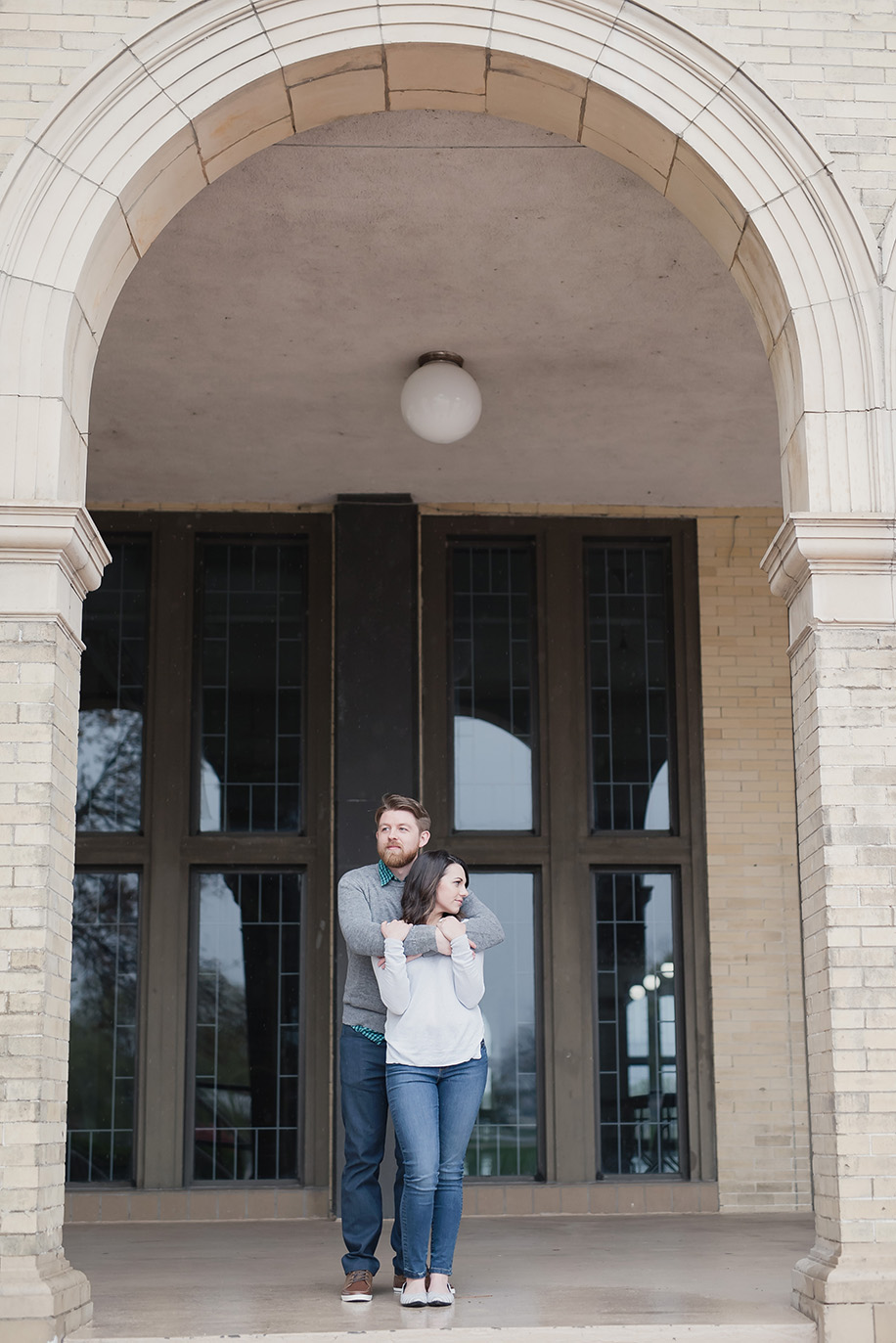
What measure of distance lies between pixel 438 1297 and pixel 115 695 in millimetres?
5319

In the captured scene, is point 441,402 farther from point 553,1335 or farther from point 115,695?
point 553,1335

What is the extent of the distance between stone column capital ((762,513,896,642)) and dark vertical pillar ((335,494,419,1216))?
4198mm

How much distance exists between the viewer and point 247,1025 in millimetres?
8805

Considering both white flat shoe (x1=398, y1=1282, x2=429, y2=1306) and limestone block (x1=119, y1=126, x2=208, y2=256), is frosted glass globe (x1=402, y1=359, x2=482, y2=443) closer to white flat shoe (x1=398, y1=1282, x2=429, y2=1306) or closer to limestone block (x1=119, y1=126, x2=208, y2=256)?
limestone block (x1=119, y1=126, x2=208, y2=256)

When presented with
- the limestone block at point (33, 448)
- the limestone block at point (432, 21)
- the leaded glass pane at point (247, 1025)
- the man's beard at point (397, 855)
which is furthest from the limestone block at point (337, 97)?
the leaded glass pane at point (247, 1025)

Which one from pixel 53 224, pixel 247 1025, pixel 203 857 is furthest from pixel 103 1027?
pixel 53 224

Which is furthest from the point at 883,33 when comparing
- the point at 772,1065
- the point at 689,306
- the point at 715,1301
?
the point at 772,1065

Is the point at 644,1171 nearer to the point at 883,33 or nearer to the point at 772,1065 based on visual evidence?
the point at 772,1065

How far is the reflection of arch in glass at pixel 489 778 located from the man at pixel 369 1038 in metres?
4.20

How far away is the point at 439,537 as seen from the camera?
9398 mm

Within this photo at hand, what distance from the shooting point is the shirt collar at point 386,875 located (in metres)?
4.97

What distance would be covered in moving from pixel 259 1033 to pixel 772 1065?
10.1ft

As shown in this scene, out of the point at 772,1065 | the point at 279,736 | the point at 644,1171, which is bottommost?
the point at 644,1171

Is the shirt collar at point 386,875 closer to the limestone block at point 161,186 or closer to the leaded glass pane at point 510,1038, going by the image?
the limestone block at point 161,186
